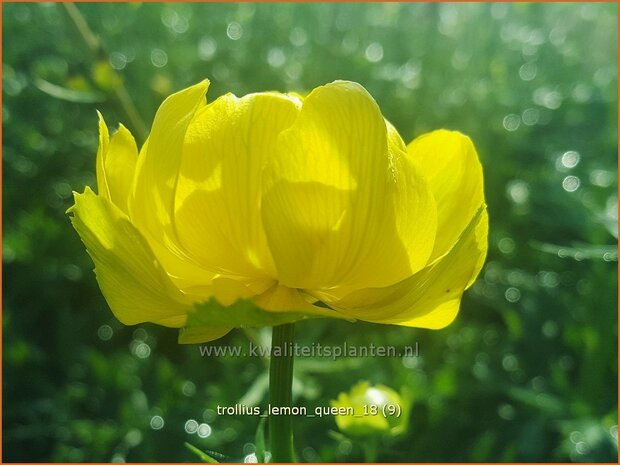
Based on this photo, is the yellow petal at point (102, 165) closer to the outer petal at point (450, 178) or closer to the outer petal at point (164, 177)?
the outer petal at point (164, 177)

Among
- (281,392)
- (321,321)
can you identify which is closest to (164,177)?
(281,392)

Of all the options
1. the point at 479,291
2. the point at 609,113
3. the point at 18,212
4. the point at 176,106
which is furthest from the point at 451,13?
the point at 176,106

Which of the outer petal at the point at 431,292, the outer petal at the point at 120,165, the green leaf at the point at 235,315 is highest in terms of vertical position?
the outer petal at the point at 120,165

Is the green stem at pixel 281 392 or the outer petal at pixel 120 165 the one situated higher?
the outer petal at pixel 120 165

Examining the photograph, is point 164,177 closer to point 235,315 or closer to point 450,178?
point 235,315

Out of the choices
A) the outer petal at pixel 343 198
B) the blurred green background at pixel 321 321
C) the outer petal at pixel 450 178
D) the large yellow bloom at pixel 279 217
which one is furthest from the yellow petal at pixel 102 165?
the blurred green background at pixel 321 321

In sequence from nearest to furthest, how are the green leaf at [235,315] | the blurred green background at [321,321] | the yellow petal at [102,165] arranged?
the green leaf at [235,315] < the yellow petal at [102,165] < the blurred green background at [321,321]
